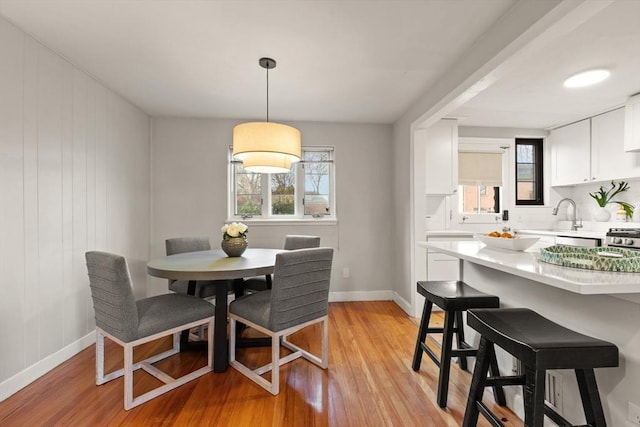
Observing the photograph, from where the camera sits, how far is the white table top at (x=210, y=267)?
1.86 meters

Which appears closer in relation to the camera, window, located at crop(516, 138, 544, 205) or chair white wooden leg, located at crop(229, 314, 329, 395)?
chair white wooden leg, located at crop(229, 314, 329, 395)

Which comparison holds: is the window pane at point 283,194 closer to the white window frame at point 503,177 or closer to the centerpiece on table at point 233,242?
the centerpiece on table at point 233,242

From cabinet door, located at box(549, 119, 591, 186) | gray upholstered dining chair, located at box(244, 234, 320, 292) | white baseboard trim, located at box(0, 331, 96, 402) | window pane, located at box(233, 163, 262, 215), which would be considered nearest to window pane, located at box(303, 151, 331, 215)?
window pane, located at box(233, 163, 262, 215)

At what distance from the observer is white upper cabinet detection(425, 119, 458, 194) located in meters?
3.41

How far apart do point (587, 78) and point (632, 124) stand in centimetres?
98

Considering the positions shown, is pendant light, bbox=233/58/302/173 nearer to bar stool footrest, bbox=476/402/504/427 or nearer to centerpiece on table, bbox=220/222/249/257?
centerpiece on table, bbox=220/222/249/257

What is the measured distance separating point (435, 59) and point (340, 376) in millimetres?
2414

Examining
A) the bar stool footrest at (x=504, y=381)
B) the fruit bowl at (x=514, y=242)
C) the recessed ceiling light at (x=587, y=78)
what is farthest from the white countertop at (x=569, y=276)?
the recessed ceiling light at (x=587, y=78)


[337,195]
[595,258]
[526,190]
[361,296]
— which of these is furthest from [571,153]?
[595,258]

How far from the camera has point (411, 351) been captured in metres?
2.39

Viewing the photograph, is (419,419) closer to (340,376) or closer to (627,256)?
(340,376)

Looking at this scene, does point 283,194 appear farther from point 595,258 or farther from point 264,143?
point 595,258

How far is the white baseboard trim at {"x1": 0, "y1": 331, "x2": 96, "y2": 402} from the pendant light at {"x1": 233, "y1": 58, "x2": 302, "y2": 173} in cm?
195

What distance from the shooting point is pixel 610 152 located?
3.31m
